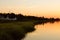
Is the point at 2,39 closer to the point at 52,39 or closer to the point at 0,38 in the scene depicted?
the point at 0,38

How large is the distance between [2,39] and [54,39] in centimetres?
1181

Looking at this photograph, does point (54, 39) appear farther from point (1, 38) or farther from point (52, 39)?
point (1, 38)

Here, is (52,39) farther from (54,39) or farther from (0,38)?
(0,38)

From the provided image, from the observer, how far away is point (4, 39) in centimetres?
1678

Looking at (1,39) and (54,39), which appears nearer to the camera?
(1,39)

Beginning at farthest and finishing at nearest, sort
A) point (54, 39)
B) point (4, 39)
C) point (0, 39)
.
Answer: point (54, 39) < point (4, 39) < point (0, 39)

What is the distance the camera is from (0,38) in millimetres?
15914

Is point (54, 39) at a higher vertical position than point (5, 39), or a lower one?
lower

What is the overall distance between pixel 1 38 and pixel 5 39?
90 centimetres

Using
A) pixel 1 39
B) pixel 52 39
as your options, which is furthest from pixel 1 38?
pixel 52 39

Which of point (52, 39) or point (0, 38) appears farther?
point (52, 39)

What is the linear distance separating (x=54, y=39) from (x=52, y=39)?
0.30m

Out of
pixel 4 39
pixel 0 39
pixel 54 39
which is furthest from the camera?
pixel 54 39

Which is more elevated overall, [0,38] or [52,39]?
[0,38]
